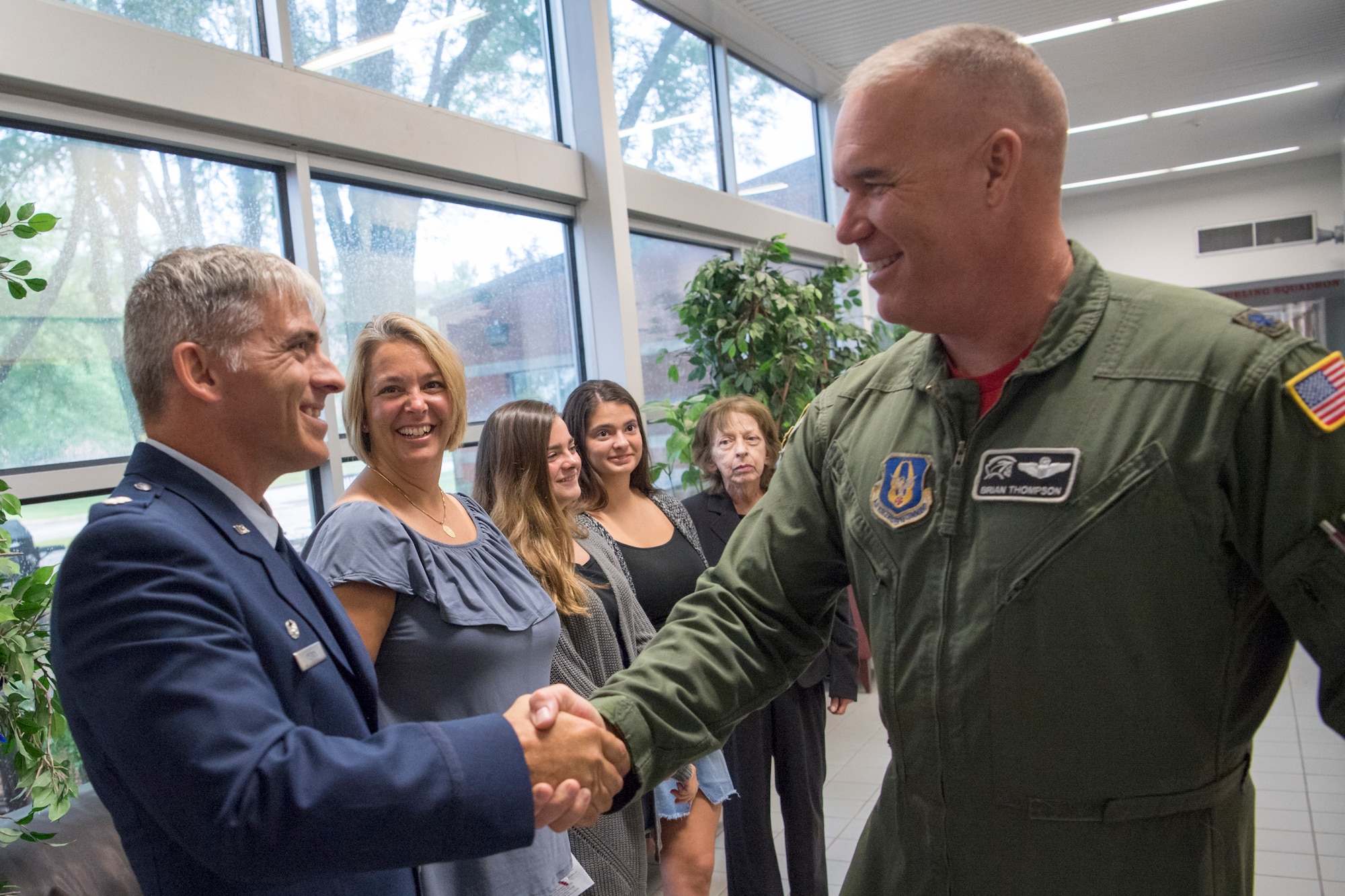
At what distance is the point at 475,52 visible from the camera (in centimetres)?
482

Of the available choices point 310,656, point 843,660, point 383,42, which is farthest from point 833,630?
point 383,42

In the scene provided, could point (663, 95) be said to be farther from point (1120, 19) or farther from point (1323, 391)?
point (1323, 391)

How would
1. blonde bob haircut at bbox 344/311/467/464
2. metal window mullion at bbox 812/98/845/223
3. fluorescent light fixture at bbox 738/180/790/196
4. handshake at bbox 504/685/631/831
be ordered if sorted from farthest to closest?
metal window mullion at bbox 812/98/845/223 < fluorescent light fixture at bbox 738/180/790/196 < blonde bob haircut at bbox 344/311/467/464 < handshake at bbox 504/685/631/831

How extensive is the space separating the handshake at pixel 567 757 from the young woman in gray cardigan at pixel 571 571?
0.94m

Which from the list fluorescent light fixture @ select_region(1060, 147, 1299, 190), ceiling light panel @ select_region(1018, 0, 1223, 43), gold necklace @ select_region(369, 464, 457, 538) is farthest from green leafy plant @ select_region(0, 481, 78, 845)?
fluorescent light fixture @ select_region(1060, 147, 1299, 190)

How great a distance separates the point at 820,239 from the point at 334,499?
5.69 metres

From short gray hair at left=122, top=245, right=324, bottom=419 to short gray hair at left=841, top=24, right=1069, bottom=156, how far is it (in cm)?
94

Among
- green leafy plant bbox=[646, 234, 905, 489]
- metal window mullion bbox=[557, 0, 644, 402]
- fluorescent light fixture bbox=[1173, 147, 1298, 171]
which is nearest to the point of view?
metal window mullion bbox=[557, 0, 644, 402]

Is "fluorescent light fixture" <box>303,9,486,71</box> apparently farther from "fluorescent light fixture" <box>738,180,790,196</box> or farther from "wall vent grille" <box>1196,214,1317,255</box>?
"wall vent grille" <box>1196,214,1317,255</box>

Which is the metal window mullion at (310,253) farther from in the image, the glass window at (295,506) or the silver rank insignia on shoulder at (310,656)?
the silver rank insignia on shoulder at (310,656)

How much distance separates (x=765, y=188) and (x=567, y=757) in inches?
273

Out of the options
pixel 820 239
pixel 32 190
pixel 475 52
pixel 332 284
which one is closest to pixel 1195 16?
pixel 820 239

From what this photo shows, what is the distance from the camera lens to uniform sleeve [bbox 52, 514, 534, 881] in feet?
3.58

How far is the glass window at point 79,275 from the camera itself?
285 cm
